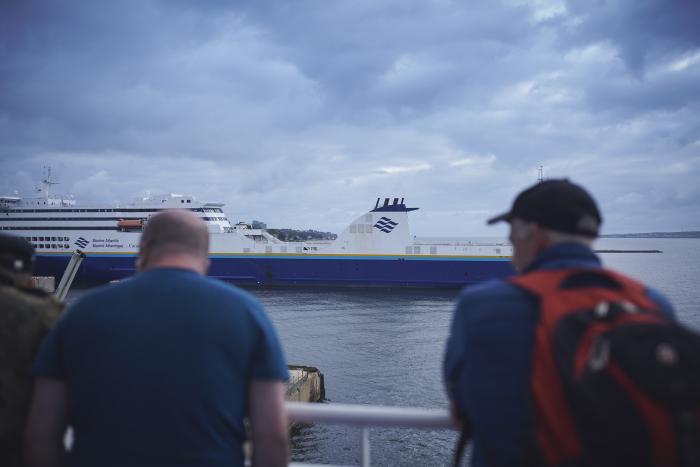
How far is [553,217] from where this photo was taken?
1171 mm

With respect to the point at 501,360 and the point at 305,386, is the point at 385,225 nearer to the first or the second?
the point at 305,386

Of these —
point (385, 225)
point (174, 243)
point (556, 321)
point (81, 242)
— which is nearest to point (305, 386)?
point (174, 243)

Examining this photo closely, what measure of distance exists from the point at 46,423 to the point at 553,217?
1650 mm

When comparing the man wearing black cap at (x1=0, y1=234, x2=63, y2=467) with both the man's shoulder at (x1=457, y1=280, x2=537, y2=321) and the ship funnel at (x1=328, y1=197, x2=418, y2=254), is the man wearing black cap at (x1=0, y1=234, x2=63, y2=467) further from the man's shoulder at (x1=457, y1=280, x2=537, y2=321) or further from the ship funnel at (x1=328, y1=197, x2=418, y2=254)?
the ship funnel at (x1=328, y1=197, x2=418, y2=254)

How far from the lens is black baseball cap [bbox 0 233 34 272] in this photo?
1.40 metres

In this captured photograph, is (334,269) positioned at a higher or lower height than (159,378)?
lower

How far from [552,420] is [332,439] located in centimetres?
903

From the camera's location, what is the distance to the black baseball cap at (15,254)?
1.40 meters

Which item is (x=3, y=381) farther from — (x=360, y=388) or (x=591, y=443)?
(x=360, y=388)

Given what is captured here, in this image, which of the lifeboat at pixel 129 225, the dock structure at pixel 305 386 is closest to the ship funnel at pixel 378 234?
the lifeboat at pixel 129 225

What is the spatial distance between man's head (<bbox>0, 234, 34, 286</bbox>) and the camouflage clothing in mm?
93

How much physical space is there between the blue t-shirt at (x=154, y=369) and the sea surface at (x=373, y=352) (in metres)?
6.70

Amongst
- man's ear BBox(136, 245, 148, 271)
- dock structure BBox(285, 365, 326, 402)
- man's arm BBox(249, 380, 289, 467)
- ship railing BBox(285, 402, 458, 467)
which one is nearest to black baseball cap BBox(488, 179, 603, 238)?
ship railing BBox(285, 402, 458, 467)

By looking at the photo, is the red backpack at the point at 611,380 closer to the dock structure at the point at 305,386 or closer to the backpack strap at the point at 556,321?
the backpack strap at the point at 556,321
